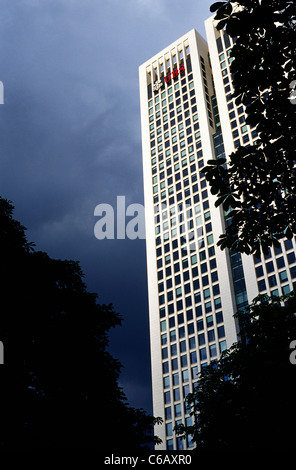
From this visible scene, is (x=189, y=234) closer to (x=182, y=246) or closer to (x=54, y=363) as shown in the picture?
(x=182, y=246)

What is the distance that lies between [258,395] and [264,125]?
1239cm

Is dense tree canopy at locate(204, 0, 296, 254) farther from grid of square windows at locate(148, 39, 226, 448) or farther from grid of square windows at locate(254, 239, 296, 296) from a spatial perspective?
grid of square windows at locate(148, 39, 226, 448)

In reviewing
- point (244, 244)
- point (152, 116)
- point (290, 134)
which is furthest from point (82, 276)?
point (152, 116)

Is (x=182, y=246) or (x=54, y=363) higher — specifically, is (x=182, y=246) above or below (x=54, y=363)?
above

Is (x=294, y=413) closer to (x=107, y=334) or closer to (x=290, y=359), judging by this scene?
(x=290, y=359)

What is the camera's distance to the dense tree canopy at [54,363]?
1480 cm

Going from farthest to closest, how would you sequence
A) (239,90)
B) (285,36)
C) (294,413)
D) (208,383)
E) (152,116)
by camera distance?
(152,116) < (208,383) < (294,413) < (239,90) < (285,36)

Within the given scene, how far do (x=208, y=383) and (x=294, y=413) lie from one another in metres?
6.06

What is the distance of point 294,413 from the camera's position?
52.5ft

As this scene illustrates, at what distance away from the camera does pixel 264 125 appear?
876cm
